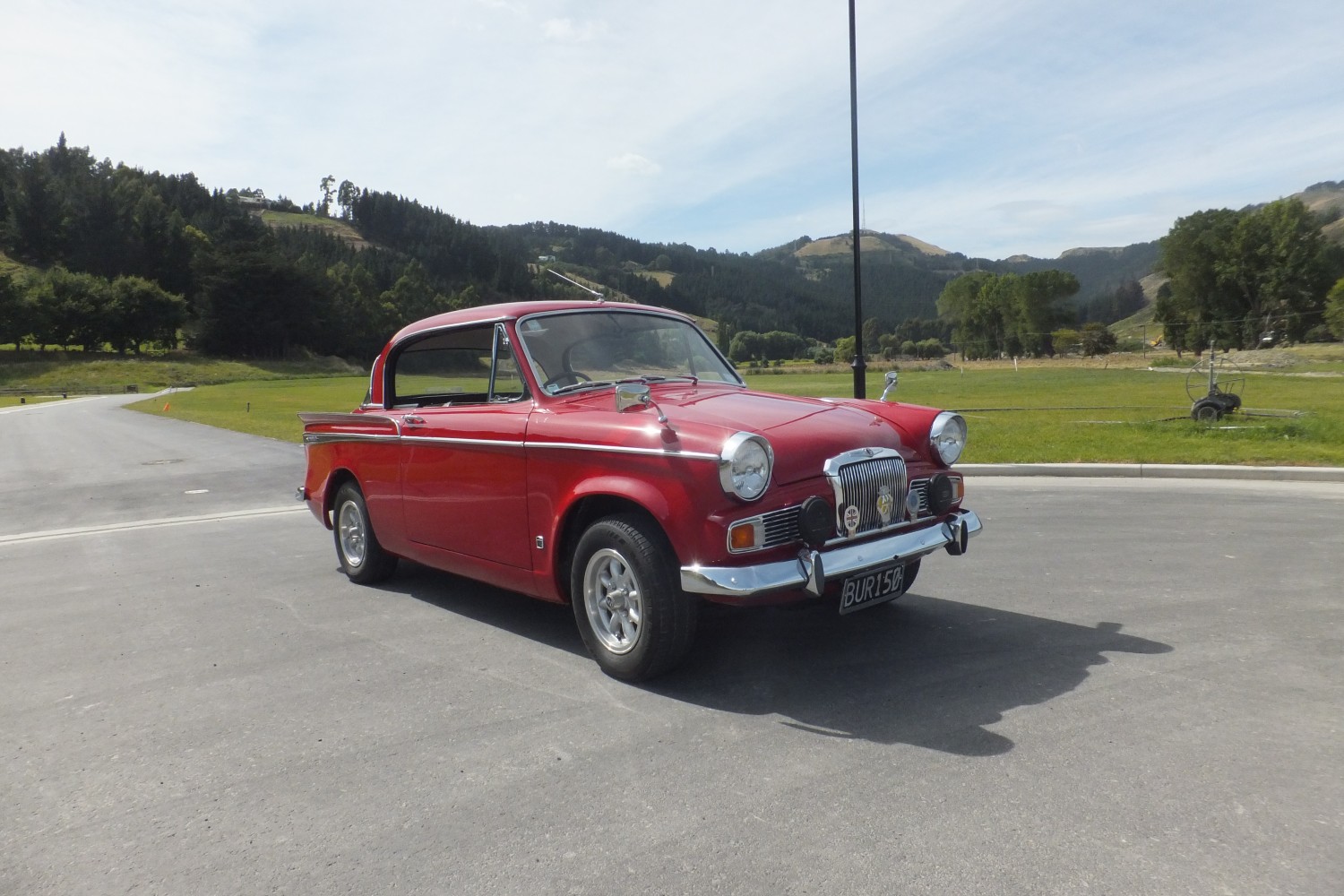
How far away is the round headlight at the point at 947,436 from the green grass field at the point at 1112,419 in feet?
24.3

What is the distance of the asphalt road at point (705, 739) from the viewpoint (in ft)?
8.79

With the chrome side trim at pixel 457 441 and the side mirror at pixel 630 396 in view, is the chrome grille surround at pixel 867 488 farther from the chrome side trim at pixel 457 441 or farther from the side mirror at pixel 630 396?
the chrome side trim at pixel 457 441

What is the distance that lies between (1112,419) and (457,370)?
15693 mm

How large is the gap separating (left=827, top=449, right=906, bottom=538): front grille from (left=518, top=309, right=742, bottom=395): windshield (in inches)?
57.7

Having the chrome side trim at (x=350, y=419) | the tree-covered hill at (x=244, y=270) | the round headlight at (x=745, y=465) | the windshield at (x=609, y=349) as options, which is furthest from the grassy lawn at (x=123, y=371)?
the round headlight at (x=745, y=465)

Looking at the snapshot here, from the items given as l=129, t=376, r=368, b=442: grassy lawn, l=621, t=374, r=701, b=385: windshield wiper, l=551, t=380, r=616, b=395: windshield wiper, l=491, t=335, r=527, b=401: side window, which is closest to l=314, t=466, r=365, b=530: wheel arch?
l=491, t=335, r=527, b=401: side window

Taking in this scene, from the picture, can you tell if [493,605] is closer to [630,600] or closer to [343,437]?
[343,437]

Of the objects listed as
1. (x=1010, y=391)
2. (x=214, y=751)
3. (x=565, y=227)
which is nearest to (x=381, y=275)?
(x=565, y=227)

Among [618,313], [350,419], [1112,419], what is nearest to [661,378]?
[618,313]

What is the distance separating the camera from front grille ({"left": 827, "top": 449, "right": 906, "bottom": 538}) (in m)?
4.10

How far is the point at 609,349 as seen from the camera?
5254 millimetres

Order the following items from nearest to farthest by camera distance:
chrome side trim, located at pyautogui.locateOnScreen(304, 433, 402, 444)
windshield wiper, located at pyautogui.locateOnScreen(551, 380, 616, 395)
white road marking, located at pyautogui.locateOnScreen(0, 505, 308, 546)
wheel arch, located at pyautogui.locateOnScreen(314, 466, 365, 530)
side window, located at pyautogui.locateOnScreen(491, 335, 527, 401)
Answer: windshield wiper, located at pyautogui.locateOnScreen(551, 380, 616, 395) → side window, located at pyautogui.locateOnScreen(491, 335, 527, 401) → chrome side trim, located at pyautogui.locateOnScreen(304, 433, 402, 444) → wheel arch, located at pyautogui.locateOnScreen(314, 466, 365, 530) → white road marking, located at pyautogui.locateOnScreen(0, 505, 308, 546)

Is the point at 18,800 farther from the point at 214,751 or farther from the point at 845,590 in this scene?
the point at 845,590

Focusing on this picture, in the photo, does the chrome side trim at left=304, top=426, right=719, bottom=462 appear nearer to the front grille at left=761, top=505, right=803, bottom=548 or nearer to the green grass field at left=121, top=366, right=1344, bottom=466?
the front grille at left=761, top=505, right=803, bottom=548
